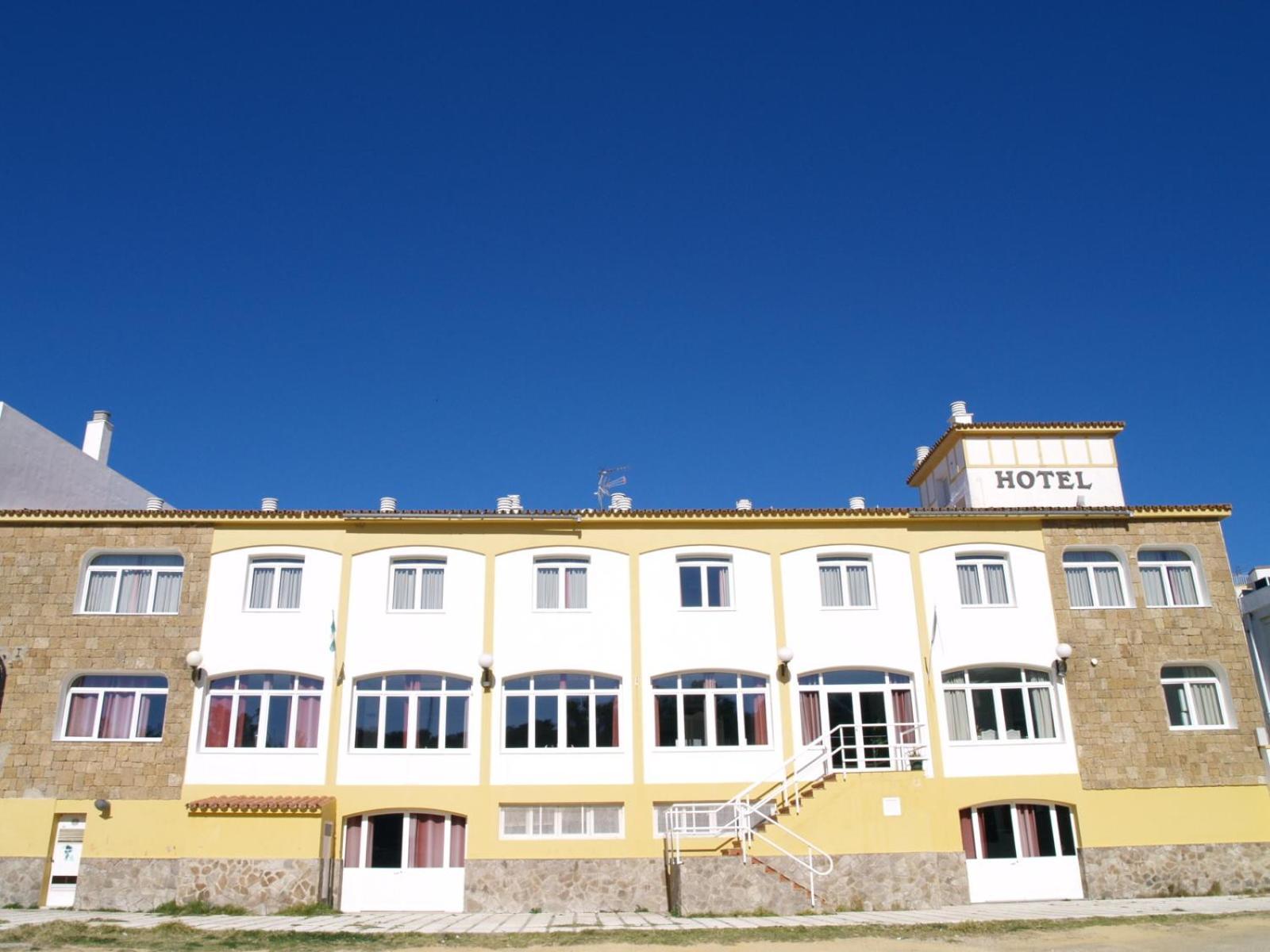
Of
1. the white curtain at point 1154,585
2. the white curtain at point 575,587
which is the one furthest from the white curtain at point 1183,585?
the white curtain at point 575,587

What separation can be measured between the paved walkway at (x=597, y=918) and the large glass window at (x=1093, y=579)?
630cm

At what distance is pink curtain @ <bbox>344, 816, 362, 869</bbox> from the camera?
2092cm

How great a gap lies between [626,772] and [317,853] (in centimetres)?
631

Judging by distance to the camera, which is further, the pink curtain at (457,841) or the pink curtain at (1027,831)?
the pink curtain at (1027,831)

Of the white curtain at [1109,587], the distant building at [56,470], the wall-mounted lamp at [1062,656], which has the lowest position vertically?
the wall-mounted lamp at [1062,656]

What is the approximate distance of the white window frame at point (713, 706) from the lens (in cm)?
2173

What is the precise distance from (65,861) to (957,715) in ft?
61.6

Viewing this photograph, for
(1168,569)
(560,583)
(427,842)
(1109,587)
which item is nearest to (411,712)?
(427,842)

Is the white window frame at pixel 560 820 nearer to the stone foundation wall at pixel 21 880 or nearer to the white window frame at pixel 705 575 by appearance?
the white window frame at pixel 705 575

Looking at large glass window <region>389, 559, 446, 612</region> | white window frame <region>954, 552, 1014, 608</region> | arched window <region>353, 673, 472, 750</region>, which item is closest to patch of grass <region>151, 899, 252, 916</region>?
arched window <region>353, 673, 472, 750</region>

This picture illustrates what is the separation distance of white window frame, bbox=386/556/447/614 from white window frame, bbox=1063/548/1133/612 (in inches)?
553

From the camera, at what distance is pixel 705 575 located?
23.1 m

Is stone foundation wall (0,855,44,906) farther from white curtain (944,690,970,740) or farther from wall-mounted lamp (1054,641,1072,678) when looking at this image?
wall-mounted lamp (1054,641,1072,678)

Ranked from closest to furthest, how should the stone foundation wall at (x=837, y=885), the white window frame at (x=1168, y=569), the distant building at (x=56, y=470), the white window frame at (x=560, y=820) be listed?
the stone foundation wall at (x=837, y=885)
the white window frame at (x=560, y=820)
the white window frame at (x=1168, y=569)
the distant building at (x=56, y=470)
